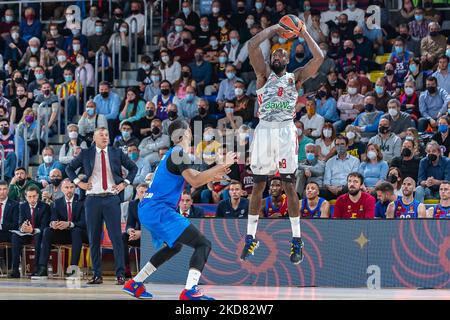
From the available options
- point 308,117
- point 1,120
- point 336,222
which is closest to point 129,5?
point 1,120

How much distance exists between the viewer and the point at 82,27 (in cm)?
2908

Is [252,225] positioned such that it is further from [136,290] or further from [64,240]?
[64,240]

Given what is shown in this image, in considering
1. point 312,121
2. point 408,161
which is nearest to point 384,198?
point 408,161

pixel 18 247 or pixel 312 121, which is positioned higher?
pixel 312 121

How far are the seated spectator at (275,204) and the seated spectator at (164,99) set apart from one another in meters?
6.19

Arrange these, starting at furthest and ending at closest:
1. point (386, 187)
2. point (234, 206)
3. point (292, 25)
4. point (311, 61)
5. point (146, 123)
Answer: point (146, 123) → point (234, 206) → point (386, 187) → point (311, 61) → point (292, 25)

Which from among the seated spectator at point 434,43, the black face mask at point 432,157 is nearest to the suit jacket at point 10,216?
the black face mask at point 432,157

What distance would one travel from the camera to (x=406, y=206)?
1855 centimetres

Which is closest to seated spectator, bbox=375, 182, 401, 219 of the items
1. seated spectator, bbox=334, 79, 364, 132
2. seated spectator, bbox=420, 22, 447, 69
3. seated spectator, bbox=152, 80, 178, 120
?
seated spectator, bbox=334, 79, 364, 132

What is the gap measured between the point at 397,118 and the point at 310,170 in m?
2.15

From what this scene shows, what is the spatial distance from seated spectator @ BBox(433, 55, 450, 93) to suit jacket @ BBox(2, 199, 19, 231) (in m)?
8.86

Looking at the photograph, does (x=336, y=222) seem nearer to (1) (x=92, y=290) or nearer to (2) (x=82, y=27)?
(1) (x=92, y=290)

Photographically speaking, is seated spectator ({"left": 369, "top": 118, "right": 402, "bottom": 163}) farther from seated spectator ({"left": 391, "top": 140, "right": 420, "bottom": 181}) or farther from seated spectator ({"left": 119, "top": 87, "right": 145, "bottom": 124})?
seated spectator ({"left": 119, "top": 87, "right": 145, "bottom": 124})
